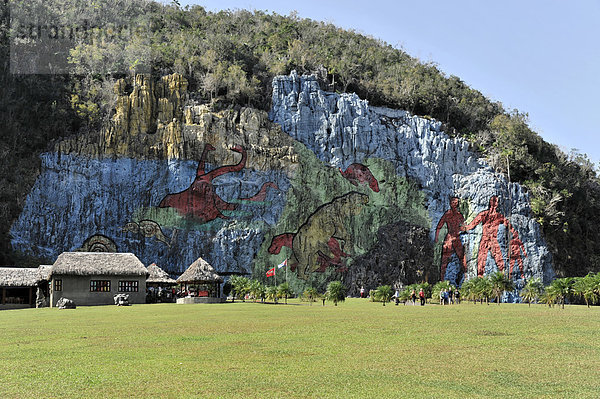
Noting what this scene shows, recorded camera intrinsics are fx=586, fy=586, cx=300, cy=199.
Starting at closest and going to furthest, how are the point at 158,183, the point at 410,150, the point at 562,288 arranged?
the point at 562,288, the point at 158,183, the point at 410,150

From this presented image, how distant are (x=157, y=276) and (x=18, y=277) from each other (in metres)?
9.16

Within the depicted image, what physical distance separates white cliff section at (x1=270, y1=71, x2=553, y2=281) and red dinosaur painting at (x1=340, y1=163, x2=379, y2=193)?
0.66 meters

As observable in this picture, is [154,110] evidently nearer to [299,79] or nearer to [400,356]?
[299,79]

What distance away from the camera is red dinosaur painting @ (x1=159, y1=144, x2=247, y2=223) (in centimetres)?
4838

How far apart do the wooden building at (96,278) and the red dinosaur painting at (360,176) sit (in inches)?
870

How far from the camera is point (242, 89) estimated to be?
54.5m

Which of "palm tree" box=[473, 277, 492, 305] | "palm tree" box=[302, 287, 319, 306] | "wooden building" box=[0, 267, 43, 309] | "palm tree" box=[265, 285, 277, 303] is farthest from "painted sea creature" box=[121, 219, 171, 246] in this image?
"palm tree" box=[473, 277, 492, 305]

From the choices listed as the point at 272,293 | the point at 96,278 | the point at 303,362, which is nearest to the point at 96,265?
the point at 96,278

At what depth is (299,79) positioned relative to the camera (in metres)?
56.1

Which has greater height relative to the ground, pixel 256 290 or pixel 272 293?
pixel 256 290

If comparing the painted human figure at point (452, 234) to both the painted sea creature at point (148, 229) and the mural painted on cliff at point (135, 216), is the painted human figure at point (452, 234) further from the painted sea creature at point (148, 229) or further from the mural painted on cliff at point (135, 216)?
the painted sea creature at point (148, 229)

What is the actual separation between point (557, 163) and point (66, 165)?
49545 mm

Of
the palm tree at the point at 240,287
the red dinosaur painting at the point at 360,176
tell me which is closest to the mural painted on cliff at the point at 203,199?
the palm tree at the point at 240,287

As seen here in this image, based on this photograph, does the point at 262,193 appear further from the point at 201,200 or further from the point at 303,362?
the point at 303,362
